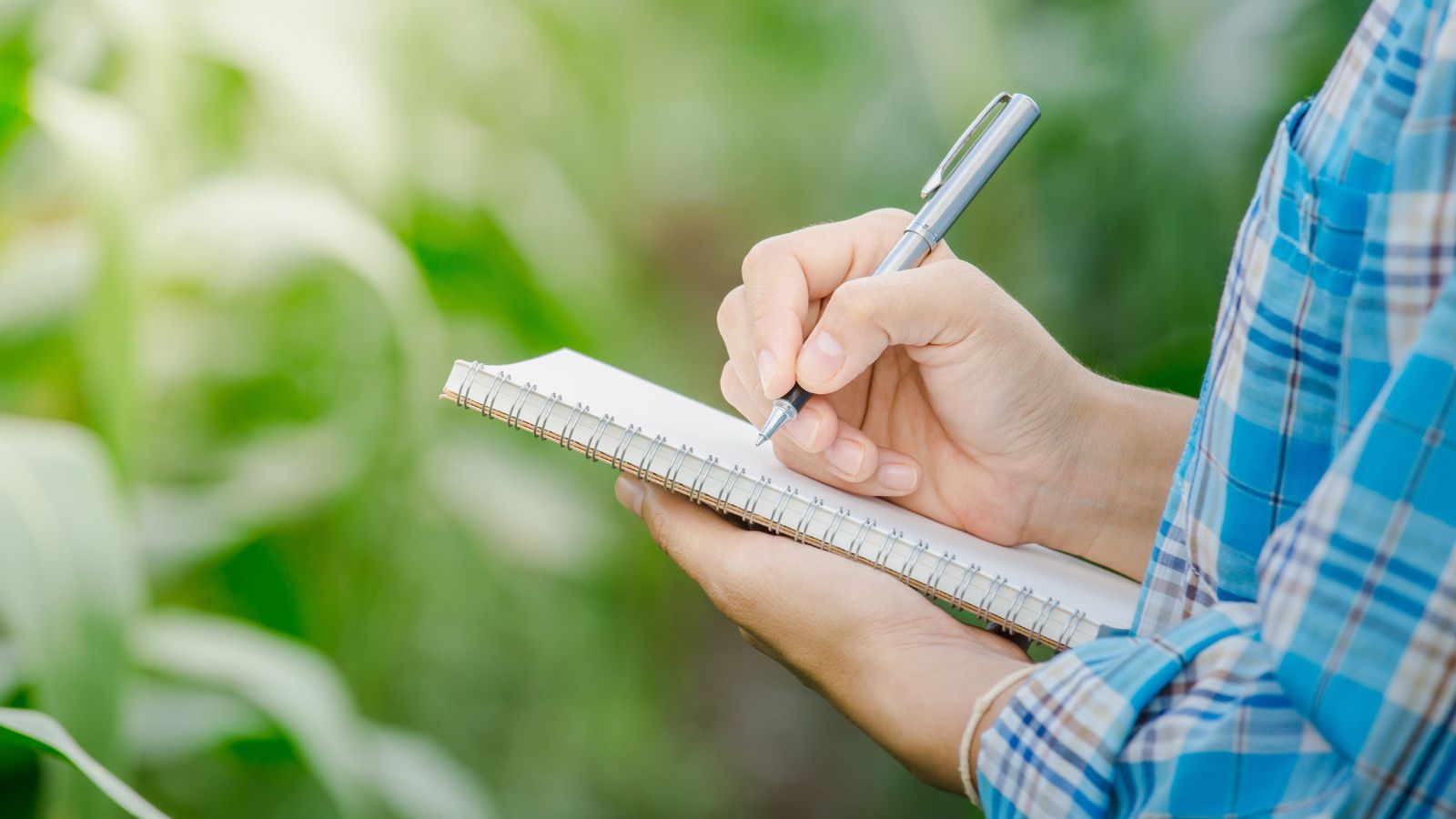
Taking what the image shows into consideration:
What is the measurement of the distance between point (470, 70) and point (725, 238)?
0.27 m

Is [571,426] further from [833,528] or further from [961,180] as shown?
[961,180]

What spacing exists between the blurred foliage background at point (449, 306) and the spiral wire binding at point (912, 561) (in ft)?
1.10

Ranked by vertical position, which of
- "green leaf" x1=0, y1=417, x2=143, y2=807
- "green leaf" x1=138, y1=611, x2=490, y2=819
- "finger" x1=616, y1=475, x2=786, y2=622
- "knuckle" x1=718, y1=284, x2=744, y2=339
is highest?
"knuckle" x1=718, y1=284, x2=744, y2=339

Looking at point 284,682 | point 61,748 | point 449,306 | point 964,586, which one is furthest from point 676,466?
point 449,306

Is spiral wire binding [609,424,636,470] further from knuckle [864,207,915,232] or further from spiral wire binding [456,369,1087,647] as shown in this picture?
knuckle [864,207,915,232]

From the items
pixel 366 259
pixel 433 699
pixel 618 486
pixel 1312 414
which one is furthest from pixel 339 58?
pixel 1312 414

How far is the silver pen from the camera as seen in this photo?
499mm

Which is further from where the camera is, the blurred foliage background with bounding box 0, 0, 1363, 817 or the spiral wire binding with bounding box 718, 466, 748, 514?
the blurred foliage background with bounding box 0, 0, 1363, 817

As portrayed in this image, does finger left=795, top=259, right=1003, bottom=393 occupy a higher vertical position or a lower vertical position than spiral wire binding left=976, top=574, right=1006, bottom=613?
higher

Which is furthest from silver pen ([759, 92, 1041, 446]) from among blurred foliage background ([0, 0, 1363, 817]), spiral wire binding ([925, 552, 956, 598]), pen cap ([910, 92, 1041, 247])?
blurred foliage background ([0, 0, 1363, 817])

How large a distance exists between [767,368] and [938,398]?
0.09m

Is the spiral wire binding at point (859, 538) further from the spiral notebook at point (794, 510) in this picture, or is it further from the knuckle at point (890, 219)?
the knuckle at point (890, 219)

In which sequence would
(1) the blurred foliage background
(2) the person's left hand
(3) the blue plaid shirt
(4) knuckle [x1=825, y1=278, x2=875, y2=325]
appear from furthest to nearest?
(1) the blurred foliage background < (4) knuckle [x1=825, y1=278, x2=875, y2=325] < (2) the person's left hand < (3) the blue plaid shirt

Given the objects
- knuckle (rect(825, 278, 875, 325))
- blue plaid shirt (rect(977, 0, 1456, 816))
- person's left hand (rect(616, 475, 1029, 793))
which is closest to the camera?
blue plaid shirt (rect(977, 0, 1456, 816))
